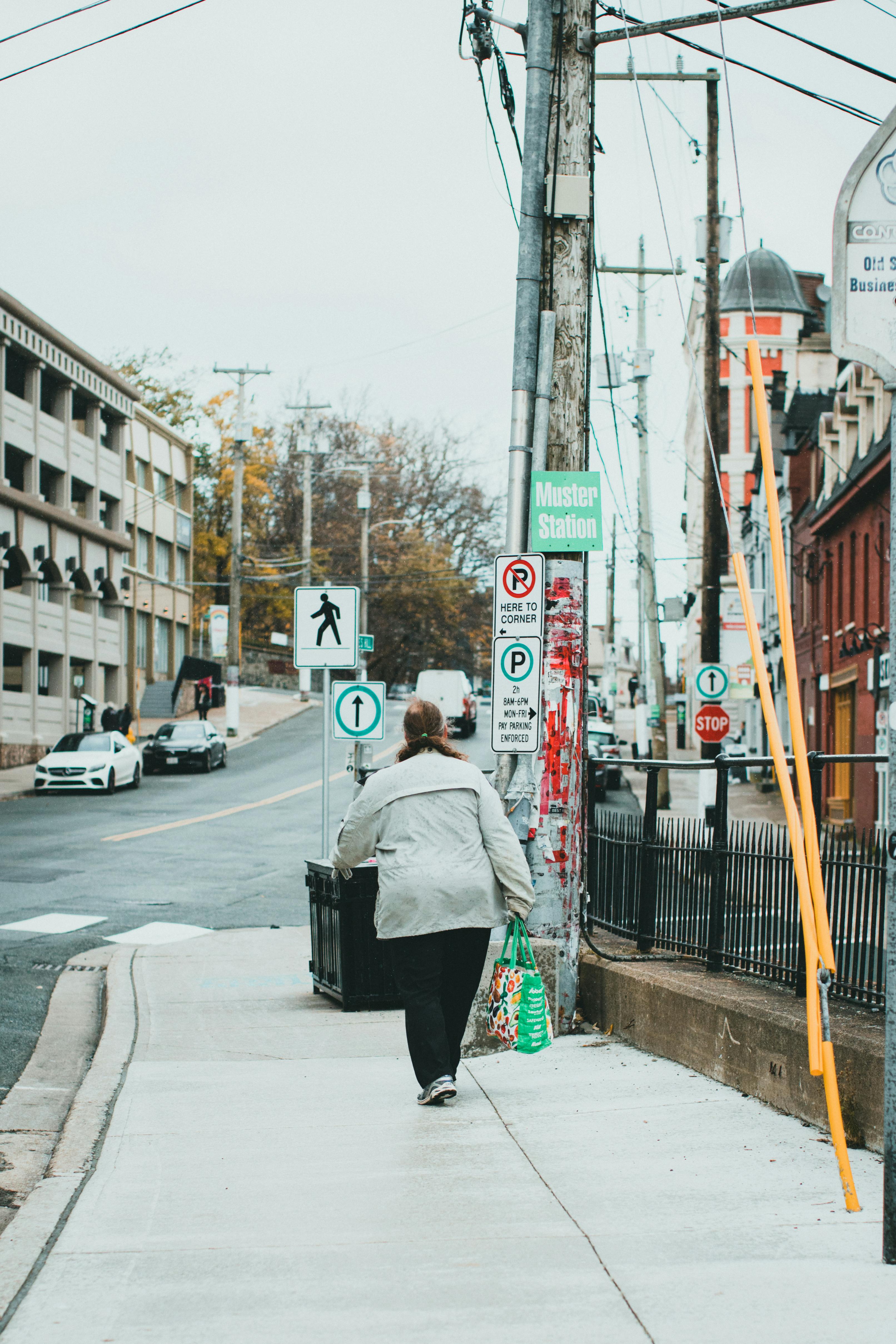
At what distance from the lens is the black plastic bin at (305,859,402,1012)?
9.16m

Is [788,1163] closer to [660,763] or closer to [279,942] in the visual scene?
[660,763]

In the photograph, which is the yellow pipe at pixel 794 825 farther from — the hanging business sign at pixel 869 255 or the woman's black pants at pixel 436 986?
the woman's black pants at pixel 436 986

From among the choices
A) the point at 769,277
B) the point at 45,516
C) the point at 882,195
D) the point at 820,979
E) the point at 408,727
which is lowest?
the point at 820,979

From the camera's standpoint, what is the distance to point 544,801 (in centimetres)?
805

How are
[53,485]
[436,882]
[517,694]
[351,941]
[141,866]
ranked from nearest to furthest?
[436,882] → [517,694] → [351,941] → [141,866] → [53,485]

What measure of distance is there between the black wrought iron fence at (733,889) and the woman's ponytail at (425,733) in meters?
1.32

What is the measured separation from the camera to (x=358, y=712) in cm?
1469

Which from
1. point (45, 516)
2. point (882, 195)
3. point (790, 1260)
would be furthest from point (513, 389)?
point (45, 516)

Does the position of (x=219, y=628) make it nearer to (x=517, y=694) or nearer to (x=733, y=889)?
(x=517, y=694)

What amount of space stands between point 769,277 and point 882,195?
220 ft

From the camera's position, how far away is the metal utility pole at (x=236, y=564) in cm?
4781

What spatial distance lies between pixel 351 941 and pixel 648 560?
87.1ft

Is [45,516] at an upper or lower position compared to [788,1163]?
upper

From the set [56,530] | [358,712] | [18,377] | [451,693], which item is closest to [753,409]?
[451,693]
